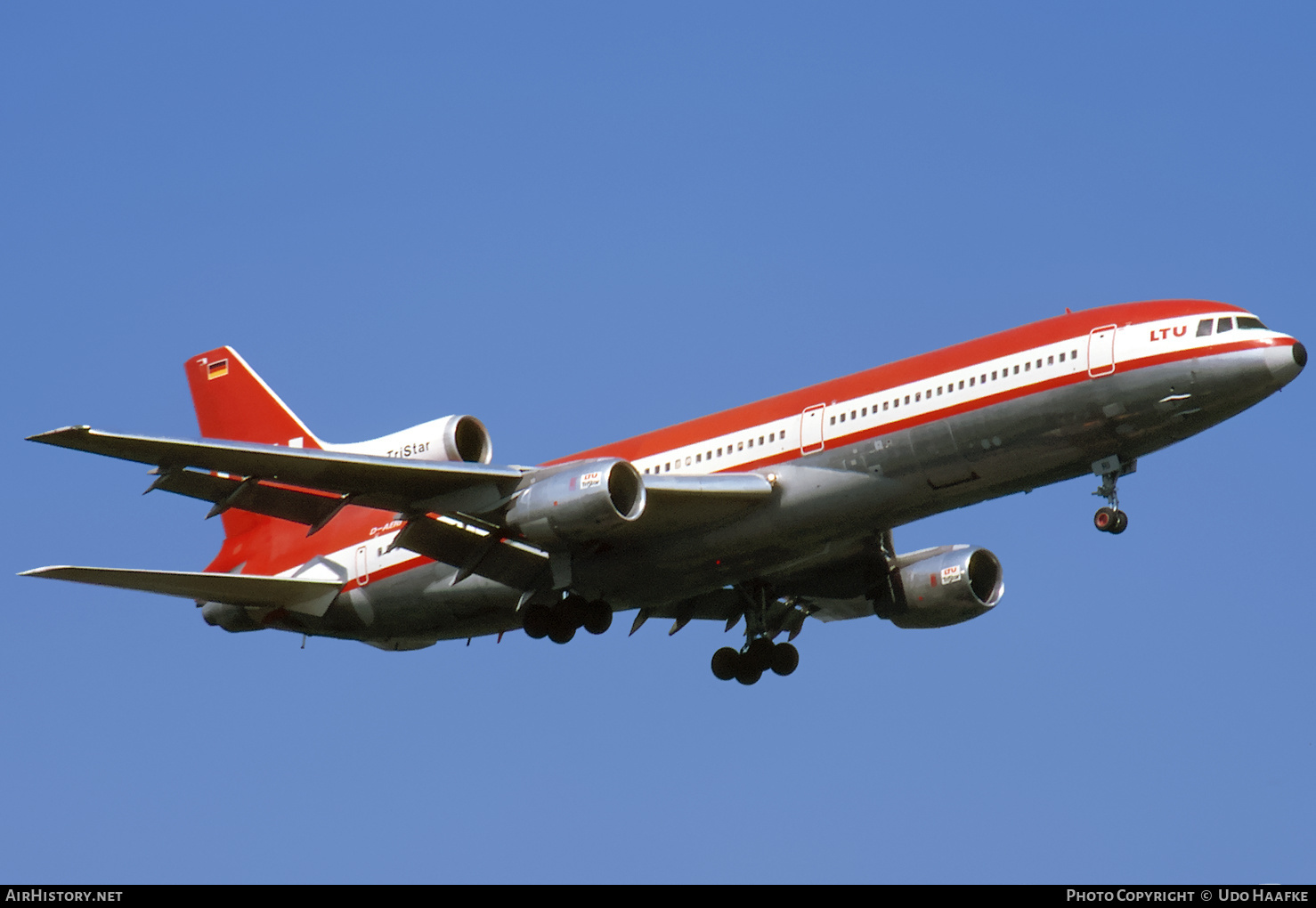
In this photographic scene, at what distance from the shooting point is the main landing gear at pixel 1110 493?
103 feet

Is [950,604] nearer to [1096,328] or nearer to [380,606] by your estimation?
[1096,328]

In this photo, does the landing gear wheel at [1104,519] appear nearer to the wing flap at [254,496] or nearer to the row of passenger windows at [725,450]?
the row of passenger windows at [725,450]

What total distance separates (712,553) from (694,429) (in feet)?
9.83

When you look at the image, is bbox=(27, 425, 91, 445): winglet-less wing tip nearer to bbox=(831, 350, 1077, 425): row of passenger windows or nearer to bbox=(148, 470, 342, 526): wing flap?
bbox=(148, 470, 342, 526): wing flap

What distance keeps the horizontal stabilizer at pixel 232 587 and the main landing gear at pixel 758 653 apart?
8.63 metres

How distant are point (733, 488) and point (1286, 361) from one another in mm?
9997

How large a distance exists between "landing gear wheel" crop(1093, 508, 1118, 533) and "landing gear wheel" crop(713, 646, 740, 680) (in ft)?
32.8

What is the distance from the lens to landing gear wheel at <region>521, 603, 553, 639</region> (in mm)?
34688

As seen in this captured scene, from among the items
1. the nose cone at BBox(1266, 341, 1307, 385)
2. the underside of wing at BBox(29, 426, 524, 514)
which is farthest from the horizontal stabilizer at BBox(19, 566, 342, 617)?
the nose cone at BBox(1266, 341, 1307, 385)

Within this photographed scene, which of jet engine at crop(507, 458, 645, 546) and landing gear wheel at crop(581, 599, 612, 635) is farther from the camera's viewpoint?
landing gear wheel at crop(581, 599, 612, 635)

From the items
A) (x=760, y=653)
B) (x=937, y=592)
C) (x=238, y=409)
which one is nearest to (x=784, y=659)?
(x=760, y=653)

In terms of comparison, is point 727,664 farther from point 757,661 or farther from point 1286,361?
point 1286,361

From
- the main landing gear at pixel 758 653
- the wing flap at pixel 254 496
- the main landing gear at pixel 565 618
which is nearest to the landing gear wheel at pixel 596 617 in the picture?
the main landing gear at pixel 565 618
